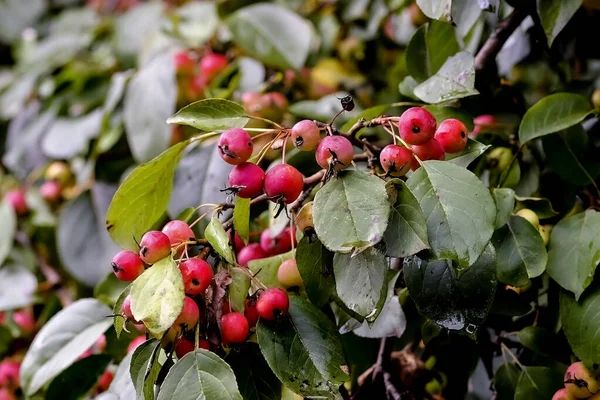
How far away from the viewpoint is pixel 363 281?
1.44ft

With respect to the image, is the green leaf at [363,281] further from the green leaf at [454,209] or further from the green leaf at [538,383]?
the green leaf at [538,383]

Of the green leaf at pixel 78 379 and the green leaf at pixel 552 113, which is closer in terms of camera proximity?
the green leaf at pixel 552 113

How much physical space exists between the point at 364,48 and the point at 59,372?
0.80m

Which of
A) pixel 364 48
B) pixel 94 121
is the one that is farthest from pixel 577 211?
pixel 94 121

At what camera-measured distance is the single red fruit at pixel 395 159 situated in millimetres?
476

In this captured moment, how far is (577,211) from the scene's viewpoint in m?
0.63

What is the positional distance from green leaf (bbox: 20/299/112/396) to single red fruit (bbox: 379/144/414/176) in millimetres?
374

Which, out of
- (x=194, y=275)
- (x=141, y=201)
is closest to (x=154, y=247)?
(x=194, y=275)

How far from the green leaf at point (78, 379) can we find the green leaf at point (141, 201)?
0.20 metres

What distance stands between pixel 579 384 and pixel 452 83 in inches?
10.5

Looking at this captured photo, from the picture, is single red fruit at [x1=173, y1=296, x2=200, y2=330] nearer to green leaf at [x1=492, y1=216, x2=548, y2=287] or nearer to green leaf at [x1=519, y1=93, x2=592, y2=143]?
green leaf at [x1=492, y1=216, x2=548, y2=287]

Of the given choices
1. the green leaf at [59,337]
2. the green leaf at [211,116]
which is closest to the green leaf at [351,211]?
the green leaf at [211,116]

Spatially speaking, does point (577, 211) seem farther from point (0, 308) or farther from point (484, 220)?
point (0, 308)

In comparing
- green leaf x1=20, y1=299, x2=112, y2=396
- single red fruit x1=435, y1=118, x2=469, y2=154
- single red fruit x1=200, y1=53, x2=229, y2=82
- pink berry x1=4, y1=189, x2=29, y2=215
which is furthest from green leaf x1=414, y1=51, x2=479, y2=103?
pink berry x1=4, y1=189, x2=29, y2=215
